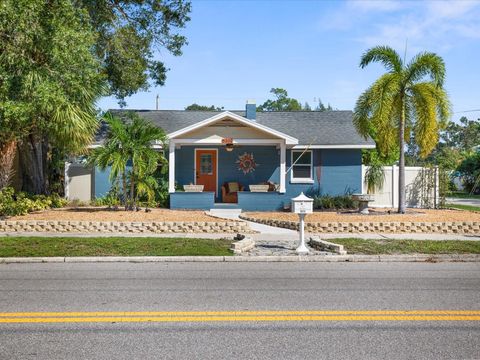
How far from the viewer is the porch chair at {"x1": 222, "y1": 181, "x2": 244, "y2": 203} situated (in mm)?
22219

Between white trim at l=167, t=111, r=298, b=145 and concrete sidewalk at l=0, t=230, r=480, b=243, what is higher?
white trim at l=167, t=111, r=298, b=145

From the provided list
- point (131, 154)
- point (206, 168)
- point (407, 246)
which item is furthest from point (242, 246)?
point (206, 168)

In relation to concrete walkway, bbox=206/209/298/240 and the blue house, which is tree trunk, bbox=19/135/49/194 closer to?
the blue house

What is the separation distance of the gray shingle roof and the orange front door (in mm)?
1949

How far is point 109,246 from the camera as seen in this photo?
11664 mm

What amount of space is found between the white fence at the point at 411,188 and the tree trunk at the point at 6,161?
14819mm

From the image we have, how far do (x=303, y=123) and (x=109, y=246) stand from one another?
14.9 metres

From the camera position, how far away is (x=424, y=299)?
704 cm

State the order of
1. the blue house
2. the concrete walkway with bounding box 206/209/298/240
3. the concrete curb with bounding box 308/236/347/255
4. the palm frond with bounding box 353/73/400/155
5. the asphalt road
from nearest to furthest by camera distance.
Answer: the asphalt road → the concrete curb with bounding box 308/236/347/255 → the concrete walkway with bounding box 206/209/298/240 → the palm frond with bounding box 353/73/400/155 → the blue house

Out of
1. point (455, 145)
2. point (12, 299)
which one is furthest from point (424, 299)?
point (455, 145)

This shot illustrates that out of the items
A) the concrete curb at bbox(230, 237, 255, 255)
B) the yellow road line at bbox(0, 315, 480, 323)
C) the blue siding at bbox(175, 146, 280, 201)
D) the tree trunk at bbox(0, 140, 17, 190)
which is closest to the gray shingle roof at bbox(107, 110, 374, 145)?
the blue siding at bbox(175, 146, 280, 201)

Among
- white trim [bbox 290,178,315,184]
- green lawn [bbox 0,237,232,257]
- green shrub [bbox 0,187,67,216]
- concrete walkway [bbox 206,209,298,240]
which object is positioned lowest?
green lawn [bbox 0,237,232,257]

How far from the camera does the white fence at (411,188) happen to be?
22172 millimetres

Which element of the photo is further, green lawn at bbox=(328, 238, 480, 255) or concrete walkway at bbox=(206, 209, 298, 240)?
concrete walkway at bbox=(206, 209, 298, 240)
